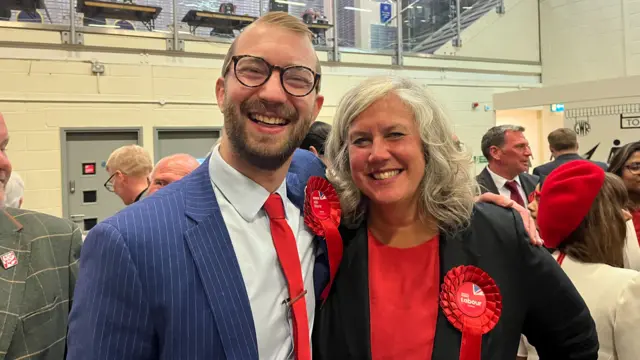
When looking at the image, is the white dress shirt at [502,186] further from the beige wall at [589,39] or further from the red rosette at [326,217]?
the beige wall at [589,39]

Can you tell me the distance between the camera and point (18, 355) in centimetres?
128

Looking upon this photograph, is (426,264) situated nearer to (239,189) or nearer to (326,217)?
(326,217)

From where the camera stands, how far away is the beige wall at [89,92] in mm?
5242

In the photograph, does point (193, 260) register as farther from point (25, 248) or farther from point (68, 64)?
point (68, 64)

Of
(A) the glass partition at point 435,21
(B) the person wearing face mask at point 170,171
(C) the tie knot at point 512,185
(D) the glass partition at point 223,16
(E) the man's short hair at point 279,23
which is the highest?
(A) the glass partition at point 435,21

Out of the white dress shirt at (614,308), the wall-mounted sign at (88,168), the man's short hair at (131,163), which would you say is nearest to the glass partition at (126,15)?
the wall-mounted sign at (88,168)

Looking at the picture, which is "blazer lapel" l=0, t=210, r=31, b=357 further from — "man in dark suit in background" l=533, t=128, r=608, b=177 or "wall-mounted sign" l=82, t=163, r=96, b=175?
"wall-mounted sign" l=82, t=163, r=96, b=175

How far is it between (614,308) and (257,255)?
1198 mm

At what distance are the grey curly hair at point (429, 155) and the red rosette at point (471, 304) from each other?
0.15 meters

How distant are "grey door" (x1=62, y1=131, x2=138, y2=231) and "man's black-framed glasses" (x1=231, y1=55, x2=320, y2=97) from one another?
198 inches

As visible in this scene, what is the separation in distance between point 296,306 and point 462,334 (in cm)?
45

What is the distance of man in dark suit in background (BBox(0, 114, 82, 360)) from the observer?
128 cm

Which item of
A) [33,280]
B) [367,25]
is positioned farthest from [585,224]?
[367,25]

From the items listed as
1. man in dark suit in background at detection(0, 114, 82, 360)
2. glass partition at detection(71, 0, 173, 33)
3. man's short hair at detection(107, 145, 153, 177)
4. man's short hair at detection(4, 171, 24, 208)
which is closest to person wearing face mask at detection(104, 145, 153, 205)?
man's short hair at detection(107, 145, 153, 177)
